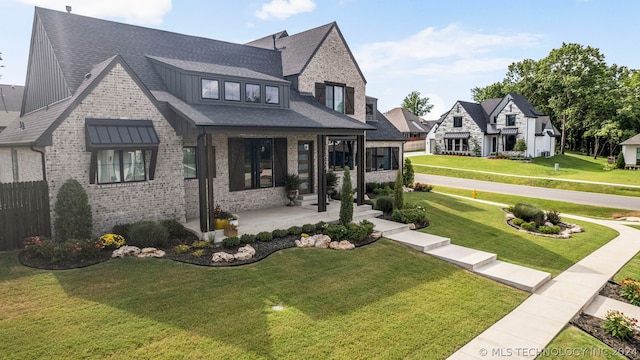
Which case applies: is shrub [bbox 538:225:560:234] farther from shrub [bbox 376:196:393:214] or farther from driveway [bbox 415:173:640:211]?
driveway [bbox 415:173:640:211]

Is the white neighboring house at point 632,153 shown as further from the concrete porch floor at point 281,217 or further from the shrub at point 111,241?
the shrub at point 111,241

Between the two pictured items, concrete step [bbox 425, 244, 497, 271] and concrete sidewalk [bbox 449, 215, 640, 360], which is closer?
concrete sidewalk [bbox 449, 215, 640, 360]

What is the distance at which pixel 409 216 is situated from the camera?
53.9 feet

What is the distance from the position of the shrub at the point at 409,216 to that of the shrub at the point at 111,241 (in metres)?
10.6

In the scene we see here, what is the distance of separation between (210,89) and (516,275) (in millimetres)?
12940

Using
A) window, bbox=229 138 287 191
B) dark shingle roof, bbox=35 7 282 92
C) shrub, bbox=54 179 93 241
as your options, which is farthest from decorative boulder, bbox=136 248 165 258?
dark shingle roof, bbox=35 7 282 92

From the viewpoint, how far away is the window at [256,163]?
54.7ft

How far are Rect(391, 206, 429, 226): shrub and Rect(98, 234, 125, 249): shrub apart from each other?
1064cm

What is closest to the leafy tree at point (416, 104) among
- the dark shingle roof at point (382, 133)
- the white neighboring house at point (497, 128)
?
the white neighboring house at point (497, 128)

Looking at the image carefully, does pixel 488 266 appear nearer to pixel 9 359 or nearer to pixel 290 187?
pixel 290 187

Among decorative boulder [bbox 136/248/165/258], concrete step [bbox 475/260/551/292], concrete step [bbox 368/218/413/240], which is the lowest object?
concrete step [bbox 475/260/551/292]

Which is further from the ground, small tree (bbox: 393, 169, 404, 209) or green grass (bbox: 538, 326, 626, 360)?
small tree (bbox: 393, 169, 404, 209)

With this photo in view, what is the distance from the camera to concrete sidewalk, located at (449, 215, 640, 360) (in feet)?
25.3

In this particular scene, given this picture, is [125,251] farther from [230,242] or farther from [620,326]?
[620,326]
